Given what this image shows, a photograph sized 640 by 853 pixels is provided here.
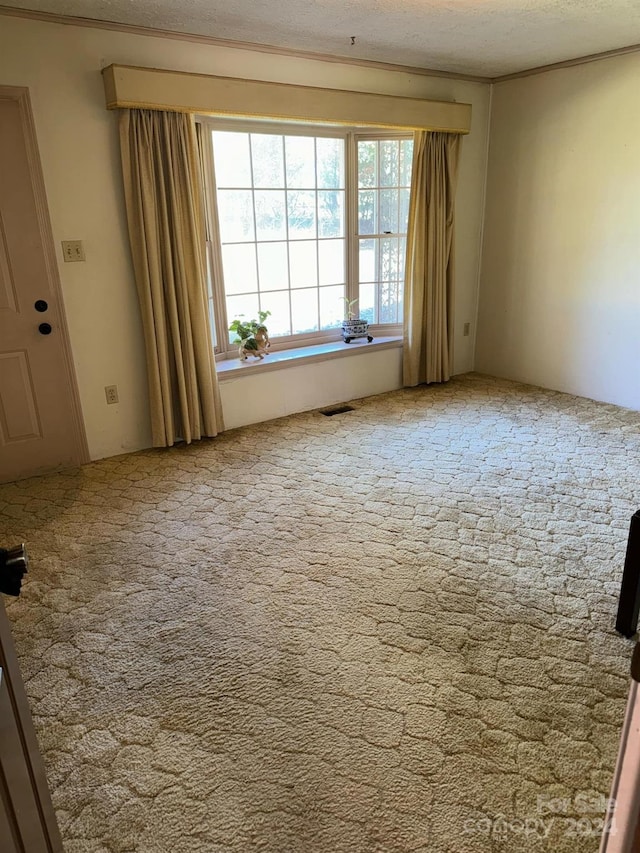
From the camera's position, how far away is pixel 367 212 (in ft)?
15.5

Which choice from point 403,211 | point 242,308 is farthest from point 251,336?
point 403,211

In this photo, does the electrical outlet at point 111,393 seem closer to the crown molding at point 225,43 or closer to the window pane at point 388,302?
the crown molding at point 225,43

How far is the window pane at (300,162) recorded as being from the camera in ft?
14.0

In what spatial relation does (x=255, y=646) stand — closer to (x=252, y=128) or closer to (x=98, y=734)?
(x=98, y=734)

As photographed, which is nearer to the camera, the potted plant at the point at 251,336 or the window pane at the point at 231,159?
the window pane at the point at 231,159

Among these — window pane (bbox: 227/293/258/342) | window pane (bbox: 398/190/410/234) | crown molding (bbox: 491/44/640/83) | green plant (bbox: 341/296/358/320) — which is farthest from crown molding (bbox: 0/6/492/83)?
green plant (bbox: 341/296/358/320)

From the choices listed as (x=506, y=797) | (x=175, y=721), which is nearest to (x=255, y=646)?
(x=175, y=721)

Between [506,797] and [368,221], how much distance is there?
165 inches

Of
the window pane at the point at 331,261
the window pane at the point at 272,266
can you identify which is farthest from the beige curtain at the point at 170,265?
the window pane at the point at 331,261

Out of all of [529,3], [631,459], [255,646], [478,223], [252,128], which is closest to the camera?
[255,646]

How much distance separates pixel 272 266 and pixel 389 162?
4.32 ft

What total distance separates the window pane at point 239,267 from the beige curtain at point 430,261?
1.31 m

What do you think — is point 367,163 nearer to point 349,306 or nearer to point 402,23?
point 349,306

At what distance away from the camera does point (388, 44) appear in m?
3.77
